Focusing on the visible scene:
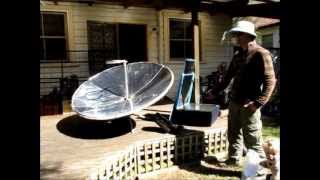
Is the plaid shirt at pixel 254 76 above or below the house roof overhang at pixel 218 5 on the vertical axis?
below

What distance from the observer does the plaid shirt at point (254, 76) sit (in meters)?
5.04

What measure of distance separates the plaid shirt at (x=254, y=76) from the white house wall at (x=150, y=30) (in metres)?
6.67

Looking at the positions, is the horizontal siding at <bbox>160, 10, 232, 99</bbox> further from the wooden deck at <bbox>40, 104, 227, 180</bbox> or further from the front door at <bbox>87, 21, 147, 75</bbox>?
the wooden deck at <bbox>40, 104, 227, 180</bbox>

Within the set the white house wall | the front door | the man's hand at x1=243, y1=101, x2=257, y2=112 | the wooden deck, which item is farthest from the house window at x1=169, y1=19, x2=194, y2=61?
the man's hand at x1=243, y1=101, x2=257, y2=112

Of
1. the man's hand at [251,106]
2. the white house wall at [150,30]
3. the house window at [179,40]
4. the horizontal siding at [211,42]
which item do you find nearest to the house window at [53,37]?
the white house wall at [150,30]

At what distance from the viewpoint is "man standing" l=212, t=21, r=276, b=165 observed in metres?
5.05

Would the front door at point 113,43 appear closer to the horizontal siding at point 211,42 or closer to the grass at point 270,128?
the horizontal siding at point 211,42

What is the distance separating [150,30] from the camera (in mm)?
12352

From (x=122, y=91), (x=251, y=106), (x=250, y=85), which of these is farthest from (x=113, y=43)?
(x=251, y=106)

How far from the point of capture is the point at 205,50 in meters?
13.6

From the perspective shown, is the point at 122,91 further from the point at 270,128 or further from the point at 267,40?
the point at 267,40
